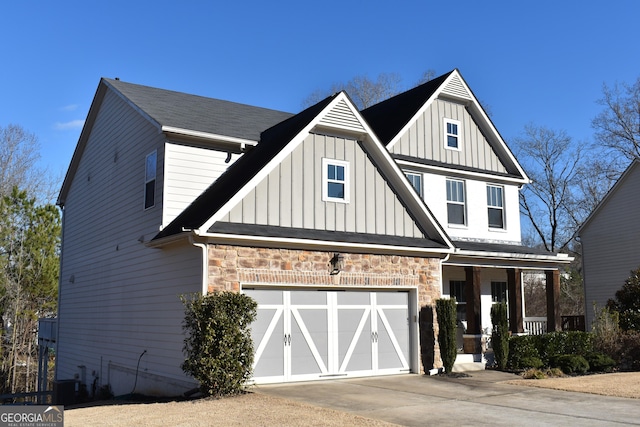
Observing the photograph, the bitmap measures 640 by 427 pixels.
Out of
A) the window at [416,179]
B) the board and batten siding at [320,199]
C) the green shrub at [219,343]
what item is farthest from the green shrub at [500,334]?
the green shrub at [219,343]

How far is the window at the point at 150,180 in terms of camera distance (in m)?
16.0

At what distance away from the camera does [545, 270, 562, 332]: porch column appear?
809 inches

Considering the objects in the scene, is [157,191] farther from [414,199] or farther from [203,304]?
[414,199]

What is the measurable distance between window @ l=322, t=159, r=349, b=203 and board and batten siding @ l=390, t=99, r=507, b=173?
4.92m

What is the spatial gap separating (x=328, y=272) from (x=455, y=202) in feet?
27.1

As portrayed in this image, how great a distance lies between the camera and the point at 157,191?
1563 centimetres

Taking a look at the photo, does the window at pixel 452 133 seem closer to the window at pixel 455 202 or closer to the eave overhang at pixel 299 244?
the window at pixel 455 202

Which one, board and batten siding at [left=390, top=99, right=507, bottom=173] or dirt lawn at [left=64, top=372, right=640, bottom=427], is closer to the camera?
dirt lawn at [left=64, top=372, right=640, bottom=427]

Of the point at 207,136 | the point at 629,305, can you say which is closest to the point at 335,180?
the point at 207,136

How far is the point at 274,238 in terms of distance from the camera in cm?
1370

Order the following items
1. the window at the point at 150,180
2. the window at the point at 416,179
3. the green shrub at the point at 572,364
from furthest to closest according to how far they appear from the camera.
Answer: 1. the window at the point at 416,179
2. the green shrub at the point at 572,364
3. the window at the point at 150,180

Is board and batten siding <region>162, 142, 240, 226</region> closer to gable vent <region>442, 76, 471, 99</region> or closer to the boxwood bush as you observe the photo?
gable vent <region>442, 76, 471, 99</region>

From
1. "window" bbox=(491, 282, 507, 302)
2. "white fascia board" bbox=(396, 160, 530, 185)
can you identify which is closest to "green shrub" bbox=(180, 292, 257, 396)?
"white fascia board" bbox=(396, 160, 530, 185)

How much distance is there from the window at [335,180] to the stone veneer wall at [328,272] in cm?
146
